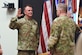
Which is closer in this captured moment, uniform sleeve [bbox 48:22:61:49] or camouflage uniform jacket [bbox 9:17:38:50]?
uniform sleeve [bbox 48:22:61:49]

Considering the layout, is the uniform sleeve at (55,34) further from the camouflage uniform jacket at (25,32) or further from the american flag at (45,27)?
the american flag at (45,27)

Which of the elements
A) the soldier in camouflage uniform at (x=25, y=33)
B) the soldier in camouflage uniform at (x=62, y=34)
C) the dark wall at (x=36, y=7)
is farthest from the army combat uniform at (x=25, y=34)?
the dark wall at (x=36, y=7)

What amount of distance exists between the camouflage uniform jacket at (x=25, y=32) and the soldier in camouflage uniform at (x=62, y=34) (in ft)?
2.75

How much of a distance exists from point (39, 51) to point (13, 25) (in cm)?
92

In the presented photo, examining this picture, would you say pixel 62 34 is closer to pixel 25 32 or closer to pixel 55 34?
pixel 55 34

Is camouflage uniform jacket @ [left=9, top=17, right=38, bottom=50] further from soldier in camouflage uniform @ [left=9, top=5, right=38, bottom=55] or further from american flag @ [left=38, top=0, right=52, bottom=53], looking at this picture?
american flag @ [left=38, top=0, right=52, bottom=53]

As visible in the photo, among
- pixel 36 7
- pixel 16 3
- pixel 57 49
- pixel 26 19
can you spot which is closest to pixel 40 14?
pixel 36 7

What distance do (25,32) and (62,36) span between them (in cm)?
104

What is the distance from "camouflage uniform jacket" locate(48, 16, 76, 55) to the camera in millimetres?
3658

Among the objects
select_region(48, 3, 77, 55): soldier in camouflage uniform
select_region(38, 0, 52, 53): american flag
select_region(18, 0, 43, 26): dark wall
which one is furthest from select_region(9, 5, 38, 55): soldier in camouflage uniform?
select_region(18, 0, 43, 26): dark wall

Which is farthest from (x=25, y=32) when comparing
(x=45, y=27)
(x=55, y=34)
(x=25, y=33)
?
(x=55, y=34)

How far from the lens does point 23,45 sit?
4.59 metres

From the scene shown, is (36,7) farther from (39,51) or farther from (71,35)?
(71,35)

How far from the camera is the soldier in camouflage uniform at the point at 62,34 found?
3.66 m
